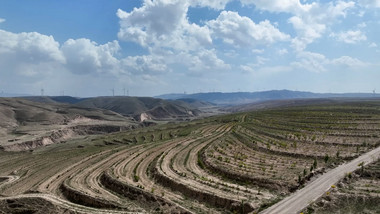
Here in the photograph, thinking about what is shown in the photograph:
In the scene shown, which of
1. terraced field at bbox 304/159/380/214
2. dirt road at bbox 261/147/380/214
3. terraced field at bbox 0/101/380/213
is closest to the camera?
terraced field at bbox 304/159/380/214

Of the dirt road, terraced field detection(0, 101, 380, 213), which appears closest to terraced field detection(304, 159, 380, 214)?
the dirt road

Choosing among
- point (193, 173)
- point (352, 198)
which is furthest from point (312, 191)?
point (193, 173)

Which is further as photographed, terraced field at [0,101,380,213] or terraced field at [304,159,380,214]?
terraced field at [0,101,380,213]

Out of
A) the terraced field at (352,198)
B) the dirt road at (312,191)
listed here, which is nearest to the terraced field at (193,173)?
the dirt road at (312,191)

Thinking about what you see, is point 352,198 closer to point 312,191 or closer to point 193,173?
point 312,191

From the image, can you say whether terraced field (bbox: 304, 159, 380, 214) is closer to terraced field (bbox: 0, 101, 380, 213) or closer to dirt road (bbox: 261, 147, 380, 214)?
dirt road (bbox: 261, 147, 380, 214)

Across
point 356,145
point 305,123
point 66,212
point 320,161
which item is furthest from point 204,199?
point 305,123
